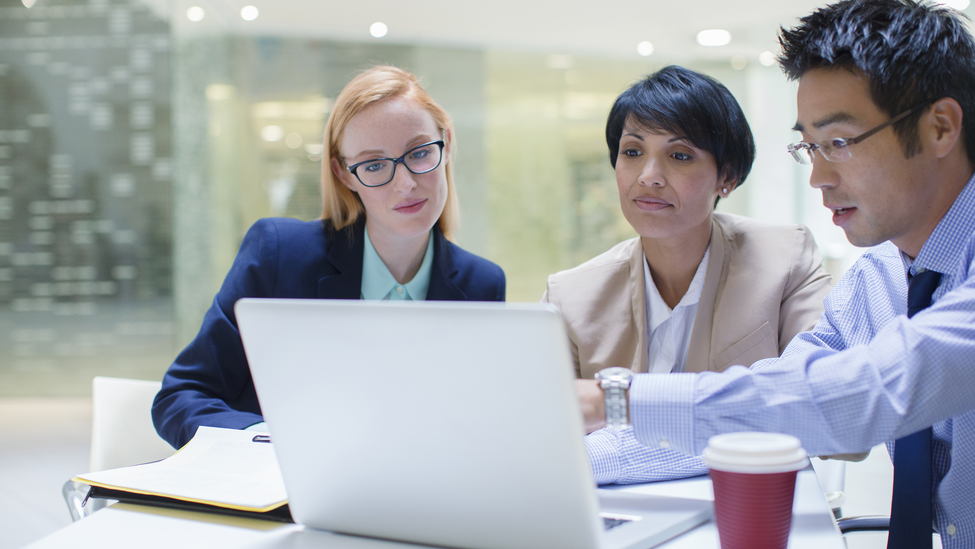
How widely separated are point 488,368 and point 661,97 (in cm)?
132

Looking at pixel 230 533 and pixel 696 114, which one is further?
pixel 696 114

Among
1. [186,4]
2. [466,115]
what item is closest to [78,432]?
[186,4]

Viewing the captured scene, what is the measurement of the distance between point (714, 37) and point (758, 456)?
6231 millimetres

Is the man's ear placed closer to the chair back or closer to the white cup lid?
the white cup lid

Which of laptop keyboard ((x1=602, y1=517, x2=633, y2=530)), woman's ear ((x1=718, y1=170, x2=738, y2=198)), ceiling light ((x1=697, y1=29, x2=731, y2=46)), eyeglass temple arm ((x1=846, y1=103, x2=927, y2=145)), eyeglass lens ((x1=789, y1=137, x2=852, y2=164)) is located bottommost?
laptop keyboard ((x1=602, y1=517, x2=633, y2=530))

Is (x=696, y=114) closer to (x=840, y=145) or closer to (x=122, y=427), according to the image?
(x=840, y=145)

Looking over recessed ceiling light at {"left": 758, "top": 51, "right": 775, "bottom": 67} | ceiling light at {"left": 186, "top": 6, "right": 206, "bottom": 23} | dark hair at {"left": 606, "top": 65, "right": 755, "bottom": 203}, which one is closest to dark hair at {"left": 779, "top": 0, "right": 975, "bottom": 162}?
dark hair at {"left": 606, "top": 65, "right": 755, "bottom": 203}

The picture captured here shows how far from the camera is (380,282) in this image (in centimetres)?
200

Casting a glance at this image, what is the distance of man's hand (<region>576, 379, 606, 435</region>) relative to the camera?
2.98ft

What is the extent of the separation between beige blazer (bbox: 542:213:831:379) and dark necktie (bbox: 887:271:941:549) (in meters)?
0.52

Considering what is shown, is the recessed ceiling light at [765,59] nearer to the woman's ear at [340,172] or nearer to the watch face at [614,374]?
the woman's ear at [340,172]

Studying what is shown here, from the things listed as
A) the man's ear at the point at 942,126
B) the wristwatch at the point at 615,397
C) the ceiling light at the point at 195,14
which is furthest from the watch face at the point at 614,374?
the ceiling light at the point at 195,14

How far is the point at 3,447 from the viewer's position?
4.18m

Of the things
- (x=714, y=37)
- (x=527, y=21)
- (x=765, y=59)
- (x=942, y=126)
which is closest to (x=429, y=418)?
(x=942, y=126)
